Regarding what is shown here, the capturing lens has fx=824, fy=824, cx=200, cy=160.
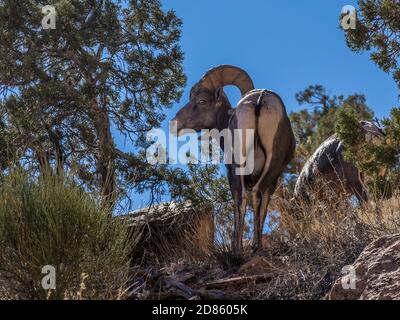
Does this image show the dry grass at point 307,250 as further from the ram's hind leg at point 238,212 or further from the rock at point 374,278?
the rock at point 374,278

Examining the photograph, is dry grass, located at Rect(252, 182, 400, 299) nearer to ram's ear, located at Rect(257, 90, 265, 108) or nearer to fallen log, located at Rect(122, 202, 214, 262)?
fallen log, located at Rect(122, 202, 214, 262)

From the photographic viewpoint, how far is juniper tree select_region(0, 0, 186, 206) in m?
14.4

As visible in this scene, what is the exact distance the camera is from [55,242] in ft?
25.8

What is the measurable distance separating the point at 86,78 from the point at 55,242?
7.64 metres

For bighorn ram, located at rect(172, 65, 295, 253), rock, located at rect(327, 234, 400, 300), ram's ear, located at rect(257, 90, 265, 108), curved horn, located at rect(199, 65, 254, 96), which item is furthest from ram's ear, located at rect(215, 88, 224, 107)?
rock, located at rect(327, 234, 400, 300)

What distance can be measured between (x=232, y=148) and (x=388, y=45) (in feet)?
9.65

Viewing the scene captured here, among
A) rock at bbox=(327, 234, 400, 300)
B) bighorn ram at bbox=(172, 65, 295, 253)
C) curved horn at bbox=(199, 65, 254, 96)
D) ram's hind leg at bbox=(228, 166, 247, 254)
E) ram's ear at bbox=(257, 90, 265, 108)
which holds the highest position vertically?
curved horn at bbox=(199, 65, 254, 96)

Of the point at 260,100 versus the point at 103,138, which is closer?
the point at 260,100

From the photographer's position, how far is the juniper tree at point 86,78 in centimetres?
1443

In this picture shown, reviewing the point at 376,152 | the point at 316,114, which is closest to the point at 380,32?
the point at 376,152

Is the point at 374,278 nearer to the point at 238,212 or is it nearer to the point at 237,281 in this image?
the point at 237,281

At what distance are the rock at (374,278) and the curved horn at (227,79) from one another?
4989 millimetres

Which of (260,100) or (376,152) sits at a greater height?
(260,100)

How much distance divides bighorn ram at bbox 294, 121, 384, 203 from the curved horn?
174cm
